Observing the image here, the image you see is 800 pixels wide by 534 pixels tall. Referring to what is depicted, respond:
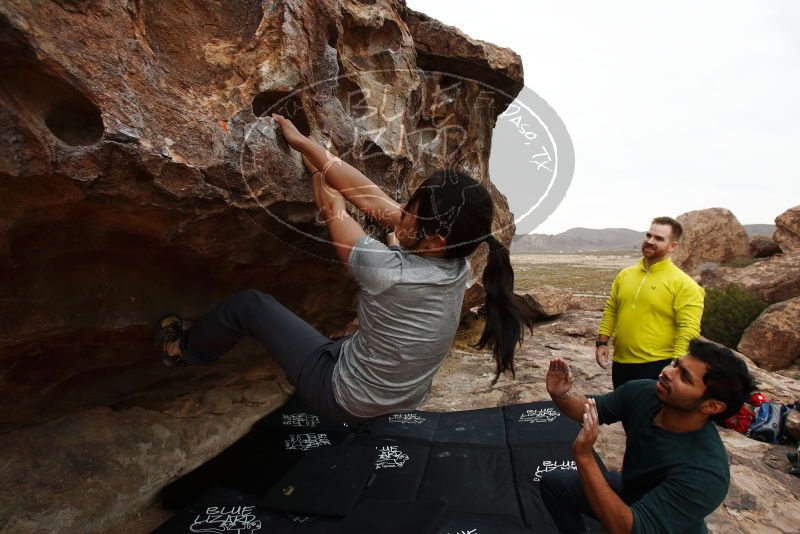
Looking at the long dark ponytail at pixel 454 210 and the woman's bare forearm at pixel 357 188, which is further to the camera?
the woman's bare forearm at pixel 357 188

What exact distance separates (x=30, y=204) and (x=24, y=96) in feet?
1.53

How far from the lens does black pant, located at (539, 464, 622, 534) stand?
2.56 meters

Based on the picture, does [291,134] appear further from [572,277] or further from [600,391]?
[572,277]

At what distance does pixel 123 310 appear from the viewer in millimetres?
2818

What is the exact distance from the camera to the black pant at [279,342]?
2.31 meters

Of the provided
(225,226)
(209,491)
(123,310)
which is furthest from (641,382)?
(123,310)

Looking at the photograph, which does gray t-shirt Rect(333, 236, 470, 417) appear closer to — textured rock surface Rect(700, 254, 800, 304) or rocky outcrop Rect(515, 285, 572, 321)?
rocky outcrop Rect(515, 285, 572, 321)

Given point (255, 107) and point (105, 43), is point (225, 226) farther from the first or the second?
point (105, 43)

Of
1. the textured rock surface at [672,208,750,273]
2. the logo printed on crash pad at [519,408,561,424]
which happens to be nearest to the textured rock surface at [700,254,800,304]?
the textured rock surface at [672,208,750,273]

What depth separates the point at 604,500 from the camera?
1945 millimetres

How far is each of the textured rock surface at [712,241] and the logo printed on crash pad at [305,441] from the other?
1660 cm

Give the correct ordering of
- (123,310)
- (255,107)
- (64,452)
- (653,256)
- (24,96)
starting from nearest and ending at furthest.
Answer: (24,96) < (255,107) < (123,310) < (64,452) < (653,256)

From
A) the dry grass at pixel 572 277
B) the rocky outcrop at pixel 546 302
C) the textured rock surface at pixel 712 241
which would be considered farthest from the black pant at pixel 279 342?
the textured rock surface at pixel 712 241

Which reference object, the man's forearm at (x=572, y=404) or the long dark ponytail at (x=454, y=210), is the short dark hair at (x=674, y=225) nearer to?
the man's forearm at (x=572, y=404)
